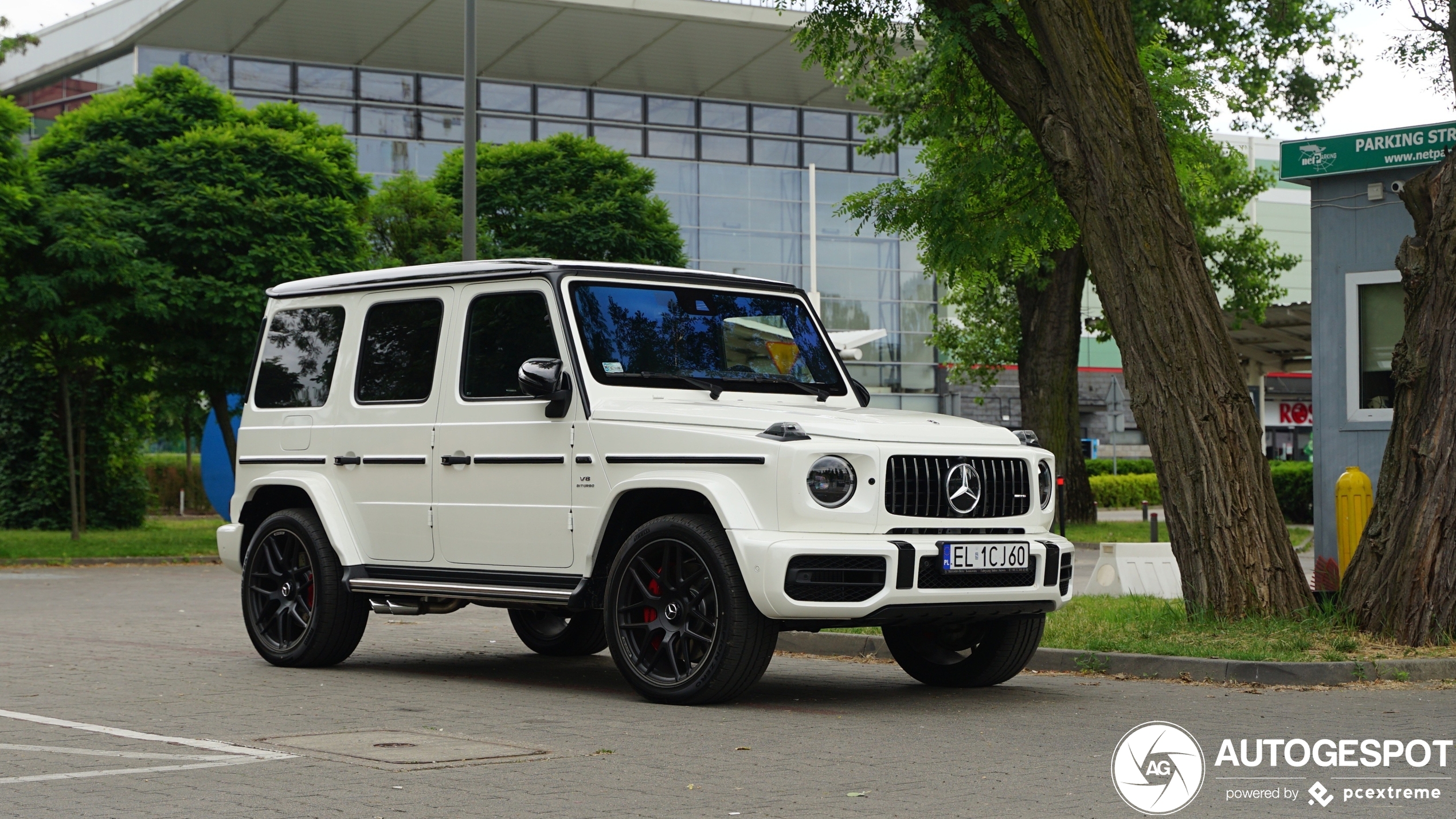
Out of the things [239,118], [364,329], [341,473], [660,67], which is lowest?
[341,473]

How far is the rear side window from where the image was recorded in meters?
10.8

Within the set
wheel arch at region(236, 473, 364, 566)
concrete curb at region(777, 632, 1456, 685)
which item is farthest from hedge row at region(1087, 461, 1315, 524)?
wheel arch at region(236, 473, 364, 566)

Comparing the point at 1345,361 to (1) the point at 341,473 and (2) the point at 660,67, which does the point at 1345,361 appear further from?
(2) the point at 660,67

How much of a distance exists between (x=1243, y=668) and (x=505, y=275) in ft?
15.2

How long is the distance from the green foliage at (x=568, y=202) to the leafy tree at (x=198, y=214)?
9.12 metres

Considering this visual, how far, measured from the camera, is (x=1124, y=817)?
5734 millimetres

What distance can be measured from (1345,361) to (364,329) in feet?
25.4

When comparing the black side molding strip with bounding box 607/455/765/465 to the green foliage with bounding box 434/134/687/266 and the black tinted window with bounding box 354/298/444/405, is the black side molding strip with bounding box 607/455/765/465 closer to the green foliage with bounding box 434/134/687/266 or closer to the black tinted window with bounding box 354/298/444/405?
the black tinted window with bounding box 354/298/444/405

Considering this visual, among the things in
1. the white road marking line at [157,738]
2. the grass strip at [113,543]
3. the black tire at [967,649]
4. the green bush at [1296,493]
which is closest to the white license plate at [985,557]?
the black tire at [967,649]

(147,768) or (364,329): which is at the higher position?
(364,329)

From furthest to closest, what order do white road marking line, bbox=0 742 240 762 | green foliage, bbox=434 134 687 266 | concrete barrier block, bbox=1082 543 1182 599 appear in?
1. green foliage, bbox=434 134 687 266
2. concrete barrier block, bbox=1082 543 1182 599
3. white road marking line, bbox=0 742 240 762

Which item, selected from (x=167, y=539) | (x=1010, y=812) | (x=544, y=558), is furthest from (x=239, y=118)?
(x=1010, y=812)

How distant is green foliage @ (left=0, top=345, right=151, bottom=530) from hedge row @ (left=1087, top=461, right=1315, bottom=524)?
Result: 19.9 meters

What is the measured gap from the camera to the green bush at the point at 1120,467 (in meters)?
50.2
